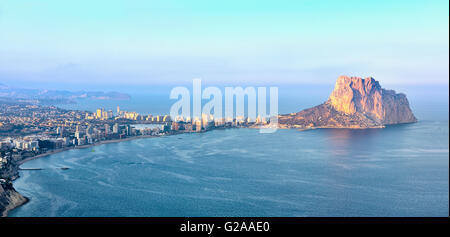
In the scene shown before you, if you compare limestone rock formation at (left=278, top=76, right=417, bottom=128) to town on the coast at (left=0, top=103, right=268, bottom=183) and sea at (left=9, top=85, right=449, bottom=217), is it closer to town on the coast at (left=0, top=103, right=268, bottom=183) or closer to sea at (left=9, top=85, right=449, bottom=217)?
town on the coast at (left=0, top=103, right=268, bottom=183)

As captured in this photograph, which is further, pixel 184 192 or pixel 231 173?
pixel 231 173

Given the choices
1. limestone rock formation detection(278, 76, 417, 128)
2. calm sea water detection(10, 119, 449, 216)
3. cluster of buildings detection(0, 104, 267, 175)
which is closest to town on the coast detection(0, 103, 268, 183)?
cluster of buildings detection(0, 104, 267, 175)

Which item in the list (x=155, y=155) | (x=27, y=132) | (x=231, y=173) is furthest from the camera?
(x=27, y=132)

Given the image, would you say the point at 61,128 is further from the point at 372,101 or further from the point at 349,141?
the point at 372,101

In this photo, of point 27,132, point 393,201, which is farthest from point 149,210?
point 27,132

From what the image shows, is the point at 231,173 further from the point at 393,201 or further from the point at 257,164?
the point at 393,201

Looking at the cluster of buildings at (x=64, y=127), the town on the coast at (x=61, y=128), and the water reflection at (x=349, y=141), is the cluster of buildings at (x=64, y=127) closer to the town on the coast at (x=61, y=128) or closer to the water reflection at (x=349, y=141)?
the town on the coast at (x=61, y=128)
